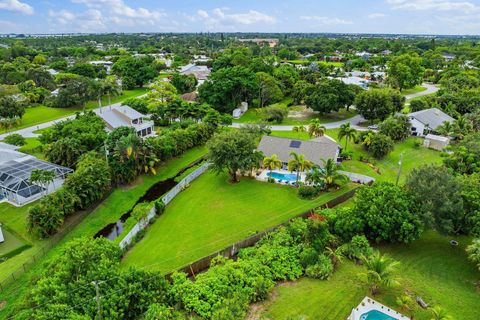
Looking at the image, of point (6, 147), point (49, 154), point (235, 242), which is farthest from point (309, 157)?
point (6, 147)

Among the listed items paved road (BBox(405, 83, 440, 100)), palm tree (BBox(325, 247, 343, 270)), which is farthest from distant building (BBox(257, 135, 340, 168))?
paved road (BBox(405, 83, 440, 100))

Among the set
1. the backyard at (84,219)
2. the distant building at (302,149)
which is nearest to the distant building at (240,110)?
the distant building at (302,149)

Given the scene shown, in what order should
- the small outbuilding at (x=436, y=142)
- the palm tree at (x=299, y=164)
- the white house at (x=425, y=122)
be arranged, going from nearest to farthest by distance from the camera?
1. the palm tree at (x=299, y=164)
2. the small outbuilding at (x=436, y=142)
3. the white house at (x=425, y=122)

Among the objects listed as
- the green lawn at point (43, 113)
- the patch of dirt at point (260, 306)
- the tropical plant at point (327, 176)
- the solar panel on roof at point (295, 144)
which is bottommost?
the patch of dirt at point (260, 306)

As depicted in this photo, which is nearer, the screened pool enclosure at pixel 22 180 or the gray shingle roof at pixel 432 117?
the screened pool enclosure at pixel 22 180

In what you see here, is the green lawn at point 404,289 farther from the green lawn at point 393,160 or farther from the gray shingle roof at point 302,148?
the gray shingle roof at point 302,148

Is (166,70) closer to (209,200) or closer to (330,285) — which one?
(209,200)

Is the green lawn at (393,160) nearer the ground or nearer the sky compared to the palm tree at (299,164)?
nearer the ground

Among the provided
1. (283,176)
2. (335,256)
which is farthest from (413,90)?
(335,256)
